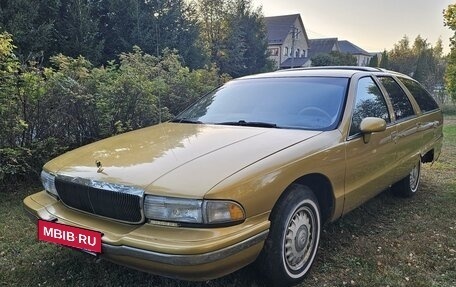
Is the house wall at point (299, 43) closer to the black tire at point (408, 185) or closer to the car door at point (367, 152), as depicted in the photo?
the black tire at point (408, 185)

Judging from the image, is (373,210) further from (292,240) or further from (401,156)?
(292,240)

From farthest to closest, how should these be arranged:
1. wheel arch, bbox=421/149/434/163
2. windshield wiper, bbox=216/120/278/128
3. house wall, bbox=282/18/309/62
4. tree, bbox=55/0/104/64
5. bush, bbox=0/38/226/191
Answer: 1. house wall, bbox=282/18/309/62
2. tree, bbox=55/0/104/64
3. wheel arch, bbox=421/149/434/163
4. bush, bbox=0/38/226/191
5. windshield wiper, bbox=216/120/278/128

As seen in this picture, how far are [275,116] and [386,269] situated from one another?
1.45m

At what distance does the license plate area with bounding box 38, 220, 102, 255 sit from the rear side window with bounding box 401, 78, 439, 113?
12.9 feet

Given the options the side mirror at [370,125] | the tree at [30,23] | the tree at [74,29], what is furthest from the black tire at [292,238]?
the tree at [74,29]

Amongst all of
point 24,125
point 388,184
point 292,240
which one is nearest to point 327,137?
point 292,240

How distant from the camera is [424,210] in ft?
14.5

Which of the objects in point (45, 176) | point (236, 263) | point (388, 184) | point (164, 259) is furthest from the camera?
point (388, 184)

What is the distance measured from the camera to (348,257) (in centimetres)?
318

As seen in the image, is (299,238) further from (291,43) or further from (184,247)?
(291,43)

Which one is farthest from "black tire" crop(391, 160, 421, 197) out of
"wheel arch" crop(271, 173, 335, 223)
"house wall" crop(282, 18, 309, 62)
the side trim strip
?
"house wall" crop(282, 18, 309, 62)

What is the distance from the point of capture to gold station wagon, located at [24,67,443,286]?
215 cm

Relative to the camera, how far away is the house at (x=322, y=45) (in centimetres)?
5600

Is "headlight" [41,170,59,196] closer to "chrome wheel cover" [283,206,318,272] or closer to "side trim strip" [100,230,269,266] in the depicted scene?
"side trim strip" [100,230,269,266]
